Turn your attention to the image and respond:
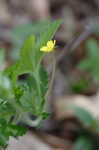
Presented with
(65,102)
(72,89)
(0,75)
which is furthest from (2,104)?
(72,89)

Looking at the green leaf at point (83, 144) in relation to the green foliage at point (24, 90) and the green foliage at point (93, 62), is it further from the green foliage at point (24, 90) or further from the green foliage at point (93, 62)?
the green foliage at point (24, 90)

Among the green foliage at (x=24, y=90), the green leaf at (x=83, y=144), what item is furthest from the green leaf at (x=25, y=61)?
the green leaf at (x=83, y=144)

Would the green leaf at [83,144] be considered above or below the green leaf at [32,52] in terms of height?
above

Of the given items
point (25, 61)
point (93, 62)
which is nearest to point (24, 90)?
point (25, 61)

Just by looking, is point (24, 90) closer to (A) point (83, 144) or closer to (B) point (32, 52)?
(B) point (32, 52)

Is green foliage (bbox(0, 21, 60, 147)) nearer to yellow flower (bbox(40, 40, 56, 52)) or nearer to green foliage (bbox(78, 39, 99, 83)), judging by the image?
yellow flower (bbox(40, 40, 56, 52))

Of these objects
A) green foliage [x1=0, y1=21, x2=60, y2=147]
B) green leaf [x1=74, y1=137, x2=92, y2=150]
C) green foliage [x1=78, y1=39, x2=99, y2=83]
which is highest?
green foliage [x1=78, y1=39, x2=99, y2=83]

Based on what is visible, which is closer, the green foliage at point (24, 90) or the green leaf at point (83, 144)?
the green foliage at point (24, 90)

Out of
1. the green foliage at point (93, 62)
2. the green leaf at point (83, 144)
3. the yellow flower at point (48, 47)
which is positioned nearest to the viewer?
the yellow flower at point (48, 47)

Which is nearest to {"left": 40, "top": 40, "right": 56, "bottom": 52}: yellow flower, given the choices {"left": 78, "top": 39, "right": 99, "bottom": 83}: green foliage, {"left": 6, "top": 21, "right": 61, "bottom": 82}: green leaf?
{"left": 6, "top": 21, "right": 61, "bottom": 82}: green leaf
